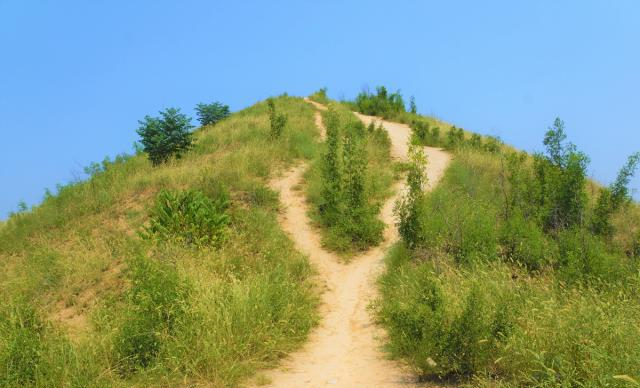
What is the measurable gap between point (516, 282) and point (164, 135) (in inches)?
512

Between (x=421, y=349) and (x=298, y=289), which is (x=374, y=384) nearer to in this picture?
(x=421, y=349)

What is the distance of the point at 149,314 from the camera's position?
23.3 ft

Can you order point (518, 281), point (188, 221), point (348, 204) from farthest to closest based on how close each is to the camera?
point (348, 204), point (188, 221), point (518, 281)

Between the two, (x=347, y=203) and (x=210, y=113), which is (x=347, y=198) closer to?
(x=347, y=203)

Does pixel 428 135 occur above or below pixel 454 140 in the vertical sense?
above

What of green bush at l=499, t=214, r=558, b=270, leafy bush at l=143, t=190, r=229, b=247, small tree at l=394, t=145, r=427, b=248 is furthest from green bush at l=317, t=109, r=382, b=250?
green bush at l=499, t=214, r=558, b=270

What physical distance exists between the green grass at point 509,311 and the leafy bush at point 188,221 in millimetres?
3568

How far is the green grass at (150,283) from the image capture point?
634cm

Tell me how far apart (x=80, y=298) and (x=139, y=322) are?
3.97 metres

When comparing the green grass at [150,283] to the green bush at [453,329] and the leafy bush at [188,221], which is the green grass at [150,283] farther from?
the green bush at [453,329]

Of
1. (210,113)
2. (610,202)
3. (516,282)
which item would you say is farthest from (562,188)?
(210,113)

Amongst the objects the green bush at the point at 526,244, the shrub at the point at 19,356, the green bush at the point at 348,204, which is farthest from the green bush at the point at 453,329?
the green bush at the point at 348,204

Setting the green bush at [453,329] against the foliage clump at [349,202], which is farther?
the foliage clump at [349,202]

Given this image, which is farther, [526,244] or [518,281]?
[526,244]
